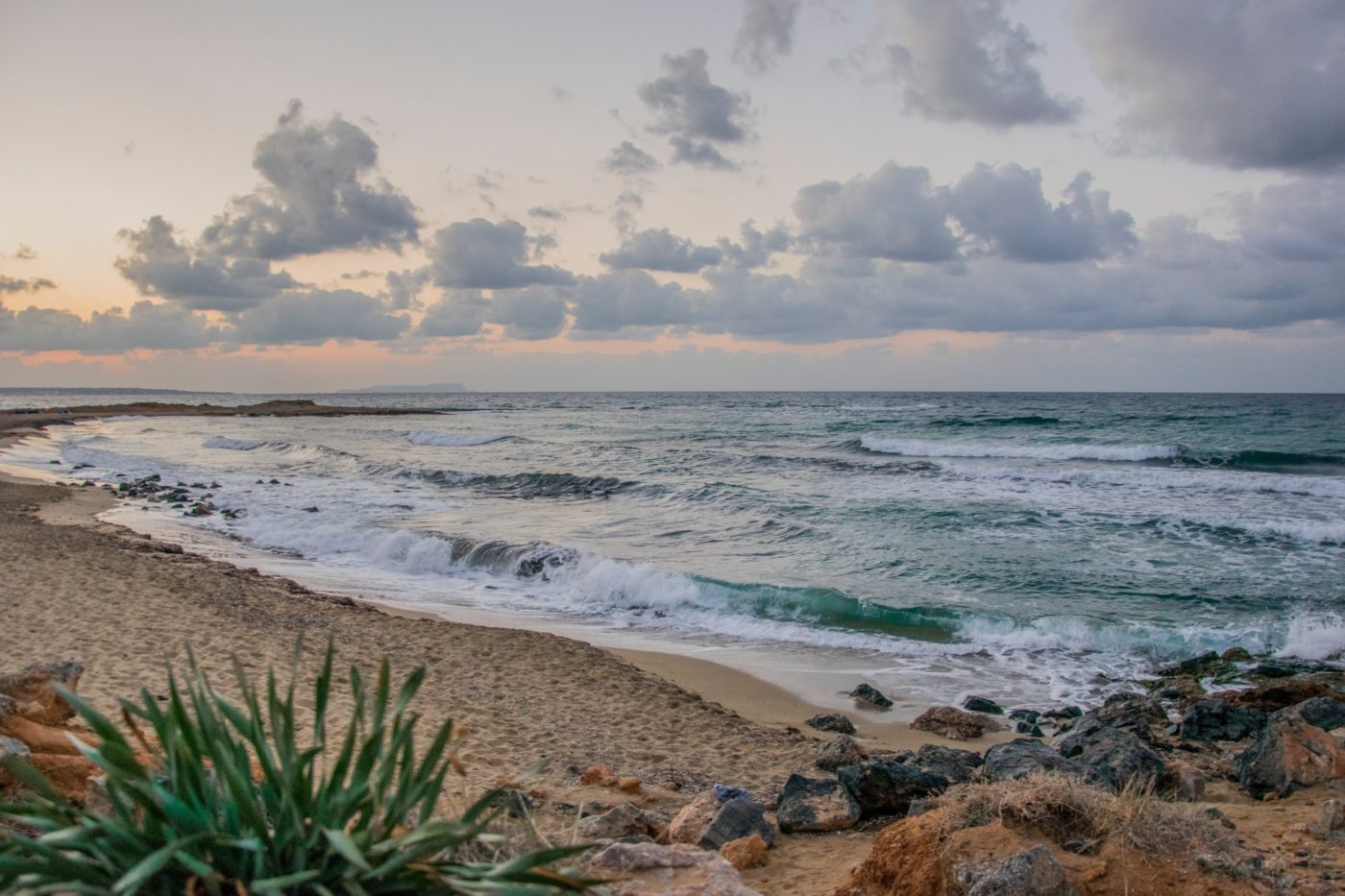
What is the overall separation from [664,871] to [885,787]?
239 centimetres

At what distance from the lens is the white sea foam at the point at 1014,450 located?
32.8 m

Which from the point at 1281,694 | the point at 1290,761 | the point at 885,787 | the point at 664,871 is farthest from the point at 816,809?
the point at 1281,694

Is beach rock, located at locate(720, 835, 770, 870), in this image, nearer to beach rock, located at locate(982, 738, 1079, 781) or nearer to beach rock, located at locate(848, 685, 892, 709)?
beach rock, located at locate(982, 738, 1079, 781)

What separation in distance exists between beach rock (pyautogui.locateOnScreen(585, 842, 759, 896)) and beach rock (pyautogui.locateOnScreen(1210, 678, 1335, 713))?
6.66 metres

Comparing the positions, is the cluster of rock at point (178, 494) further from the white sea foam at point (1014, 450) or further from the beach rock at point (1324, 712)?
the white sea foam at point (1014, 450)

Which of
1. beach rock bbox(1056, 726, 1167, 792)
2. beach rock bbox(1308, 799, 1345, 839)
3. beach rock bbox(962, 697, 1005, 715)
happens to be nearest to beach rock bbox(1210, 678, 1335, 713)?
beach rock bbox(962, 697, 1005, 715)

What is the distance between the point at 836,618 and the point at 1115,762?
6.42m

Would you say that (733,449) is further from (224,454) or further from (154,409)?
(154,409)

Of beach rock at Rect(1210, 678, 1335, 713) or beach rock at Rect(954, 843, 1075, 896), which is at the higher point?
beach rock at Rect(954, 843, 1075, 896)

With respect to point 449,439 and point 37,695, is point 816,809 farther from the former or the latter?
point 449,439

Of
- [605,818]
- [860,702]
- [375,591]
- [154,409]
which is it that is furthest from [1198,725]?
[154,409]

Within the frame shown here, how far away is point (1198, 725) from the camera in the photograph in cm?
699

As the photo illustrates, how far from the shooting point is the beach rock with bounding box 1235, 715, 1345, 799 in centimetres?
507

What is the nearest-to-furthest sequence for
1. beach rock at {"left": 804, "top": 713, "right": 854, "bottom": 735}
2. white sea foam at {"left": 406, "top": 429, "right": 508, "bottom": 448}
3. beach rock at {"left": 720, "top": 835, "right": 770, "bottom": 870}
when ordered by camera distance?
beach rock at {"left": 720, "top": 835, "right": 770, "bottom": 870}
beach rock at {"left": 804, "top": 713, "right": 854, "bottom": 735}
white sea foam at {"left": 406, "top": 429, "right": 508, "bottom": 448}
